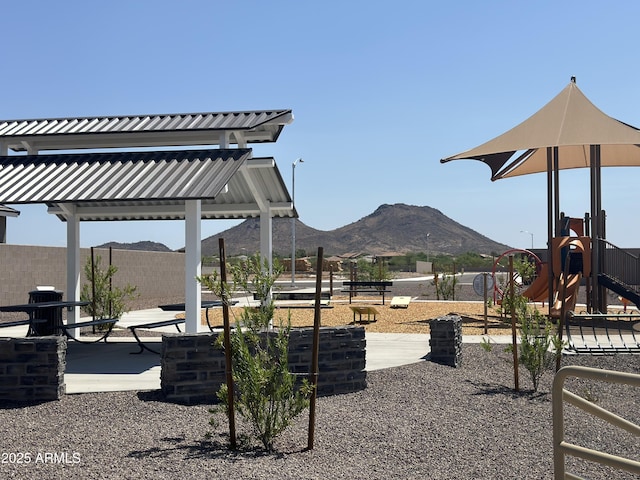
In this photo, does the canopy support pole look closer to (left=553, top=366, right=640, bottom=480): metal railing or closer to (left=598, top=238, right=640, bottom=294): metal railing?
(left=598, top=238, right=640, bottom=294): metal railing

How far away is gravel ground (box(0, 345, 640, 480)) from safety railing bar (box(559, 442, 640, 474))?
1.78 meters

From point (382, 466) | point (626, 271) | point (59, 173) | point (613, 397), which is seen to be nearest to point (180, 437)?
point (382, 466)

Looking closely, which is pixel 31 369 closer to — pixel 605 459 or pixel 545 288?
pixel 605 459

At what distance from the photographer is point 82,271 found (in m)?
24.7

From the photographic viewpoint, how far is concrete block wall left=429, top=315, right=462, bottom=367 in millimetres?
10109

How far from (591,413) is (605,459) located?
0.25m

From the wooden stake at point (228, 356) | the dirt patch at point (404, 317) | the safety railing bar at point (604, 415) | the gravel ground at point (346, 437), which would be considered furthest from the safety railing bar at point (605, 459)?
the dirt patch at point (404, 317)

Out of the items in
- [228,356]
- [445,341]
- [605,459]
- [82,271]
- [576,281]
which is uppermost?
[82,271]

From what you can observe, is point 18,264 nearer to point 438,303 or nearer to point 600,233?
point 438,303

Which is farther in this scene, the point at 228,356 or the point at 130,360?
the point at 130,360

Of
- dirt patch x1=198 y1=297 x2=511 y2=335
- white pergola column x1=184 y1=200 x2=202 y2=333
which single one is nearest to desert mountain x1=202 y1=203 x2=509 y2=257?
dirt patch x1=198 y1=297 x2=511 y2=335

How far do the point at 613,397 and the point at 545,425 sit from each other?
206cm

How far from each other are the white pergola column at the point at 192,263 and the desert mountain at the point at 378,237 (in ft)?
477

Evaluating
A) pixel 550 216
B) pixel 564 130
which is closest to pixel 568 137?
pixel 564 130
